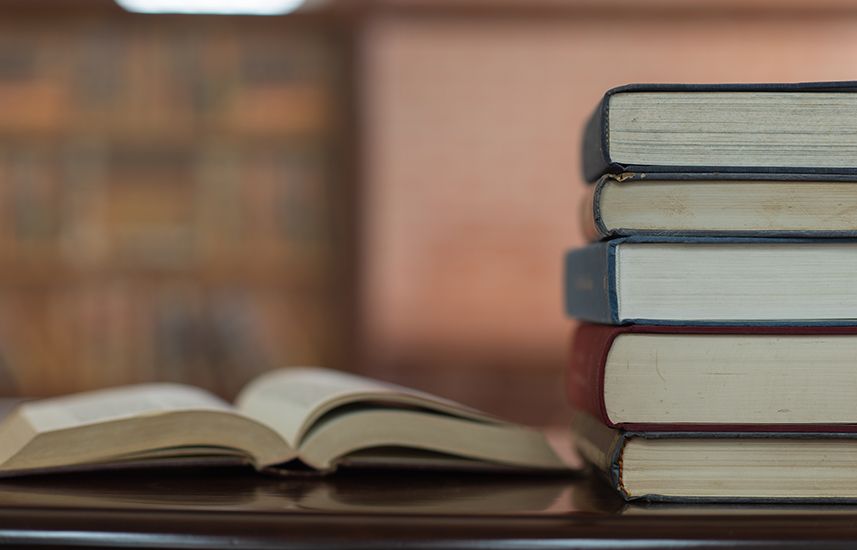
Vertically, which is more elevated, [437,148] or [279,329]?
[437,148]

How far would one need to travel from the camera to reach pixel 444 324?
3.23 metres

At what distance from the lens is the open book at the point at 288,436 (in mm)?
674

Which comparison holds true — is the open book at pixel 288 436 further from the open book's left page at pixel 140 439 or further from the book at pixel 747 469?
the book at pixel 747 469

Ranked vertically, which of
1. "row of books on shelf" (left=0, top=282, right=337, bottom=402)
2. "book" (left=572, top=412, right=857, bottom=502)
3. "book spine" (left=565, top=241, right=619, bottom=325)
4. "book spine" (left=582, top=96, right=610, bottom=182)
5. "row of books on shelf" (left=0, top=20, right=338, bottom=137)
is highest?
"row of books on shelf" (left=0, top=20, right=338, bottom=137)

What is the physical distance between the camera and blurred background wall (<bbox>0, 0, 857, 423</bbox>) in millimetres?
3219

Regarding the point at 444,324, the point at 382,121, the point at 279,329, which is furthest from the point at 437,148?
the point at 279,329

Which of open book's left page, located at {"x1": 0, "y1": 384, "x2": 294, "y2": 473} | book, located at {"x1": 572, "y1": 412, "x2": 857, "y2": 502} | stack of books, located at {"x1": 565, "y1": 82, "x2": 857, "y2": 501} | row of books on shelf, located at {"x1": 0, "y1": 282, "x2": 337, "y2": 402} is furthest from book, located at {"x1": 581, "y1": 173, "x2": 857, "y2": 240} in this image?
row of books on shelf, located at {"x1": 0, "y1": 282, "x2": 337, "y2": 402}

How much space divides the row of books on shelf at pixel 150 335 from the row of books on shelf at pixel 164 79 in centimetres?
54

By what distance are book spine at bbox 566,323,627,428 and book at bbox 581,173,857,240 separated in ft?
0.23

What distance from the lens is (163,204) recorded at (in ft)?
10.8

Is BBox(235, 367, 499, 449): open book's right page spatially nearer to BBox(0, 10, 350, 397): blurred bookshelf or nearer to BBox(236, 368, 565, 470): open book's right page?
BBox(236, 368, 565, 470): open book's right page

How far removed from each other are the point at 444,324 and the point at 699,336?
2.62 metres

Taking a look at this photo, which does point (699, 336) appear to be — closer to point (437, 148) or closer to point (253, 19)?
point (437, 148)

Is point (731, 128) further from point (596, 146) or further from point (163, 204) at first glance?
point (163, 204)
